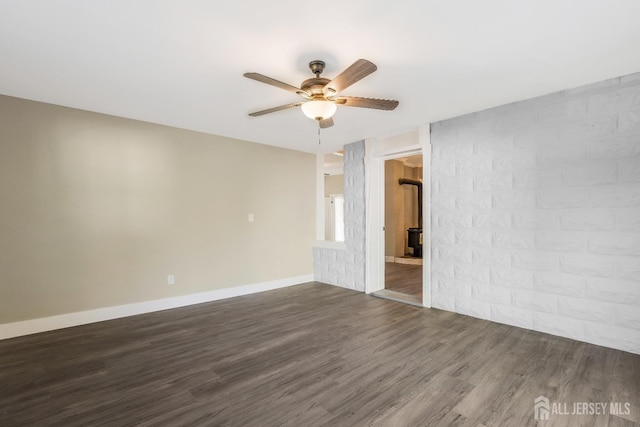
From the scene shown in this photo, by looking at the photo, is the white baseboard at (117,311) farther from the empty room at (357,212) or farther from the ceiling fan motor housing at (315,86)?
the ceiling fan motor housing at (315,86)

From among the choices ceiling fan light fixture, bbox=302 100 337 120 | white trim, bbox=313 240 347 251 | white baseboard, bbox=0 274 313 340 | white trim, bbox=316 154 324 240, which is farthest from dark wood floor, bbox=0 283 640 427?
white trim, bbox=316 154 324 240

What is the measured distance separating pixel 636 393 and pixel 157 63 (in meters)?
4.24

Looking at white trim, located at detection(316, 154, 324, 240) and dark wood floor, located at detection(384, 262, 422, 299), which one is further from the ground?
white trim, located at detection(316, 154, 324, 240)

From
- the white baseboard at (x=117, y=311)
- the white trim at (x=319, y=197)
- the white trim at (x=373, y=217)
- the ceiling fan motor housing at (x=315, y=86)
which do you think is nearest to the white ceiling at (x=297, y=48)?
the ceiling fan motor housing at (x=315, y=86)

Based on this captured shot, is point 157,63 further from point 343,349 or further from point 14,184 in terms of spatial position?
point 343,349

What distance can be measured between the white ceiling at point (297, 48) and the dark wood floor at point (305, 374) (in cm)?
245

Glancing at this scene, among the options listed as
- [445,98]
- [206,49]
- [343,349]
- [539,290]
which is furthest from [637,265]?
[206,49]

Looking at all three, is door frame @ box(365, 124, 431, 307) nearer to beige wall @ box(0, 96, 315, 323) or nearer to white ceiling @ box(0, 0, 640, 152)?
white ceiling @ box(0, 0, 640, 152)

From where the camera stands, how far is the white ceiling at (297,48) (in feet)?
5.78

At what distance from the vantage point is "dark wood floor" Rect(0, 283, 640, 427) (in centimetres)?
179

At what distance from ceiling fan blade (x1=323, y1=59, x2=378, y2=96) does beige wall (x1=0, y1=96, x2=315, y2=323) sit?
8.90ft

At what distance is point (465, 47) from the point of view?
7.02ft

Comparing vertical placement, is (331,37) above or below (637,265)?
above

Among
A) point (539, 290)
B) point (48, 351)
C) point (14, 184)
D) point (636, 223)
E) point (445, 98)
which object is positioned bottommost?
point (48, 351)
